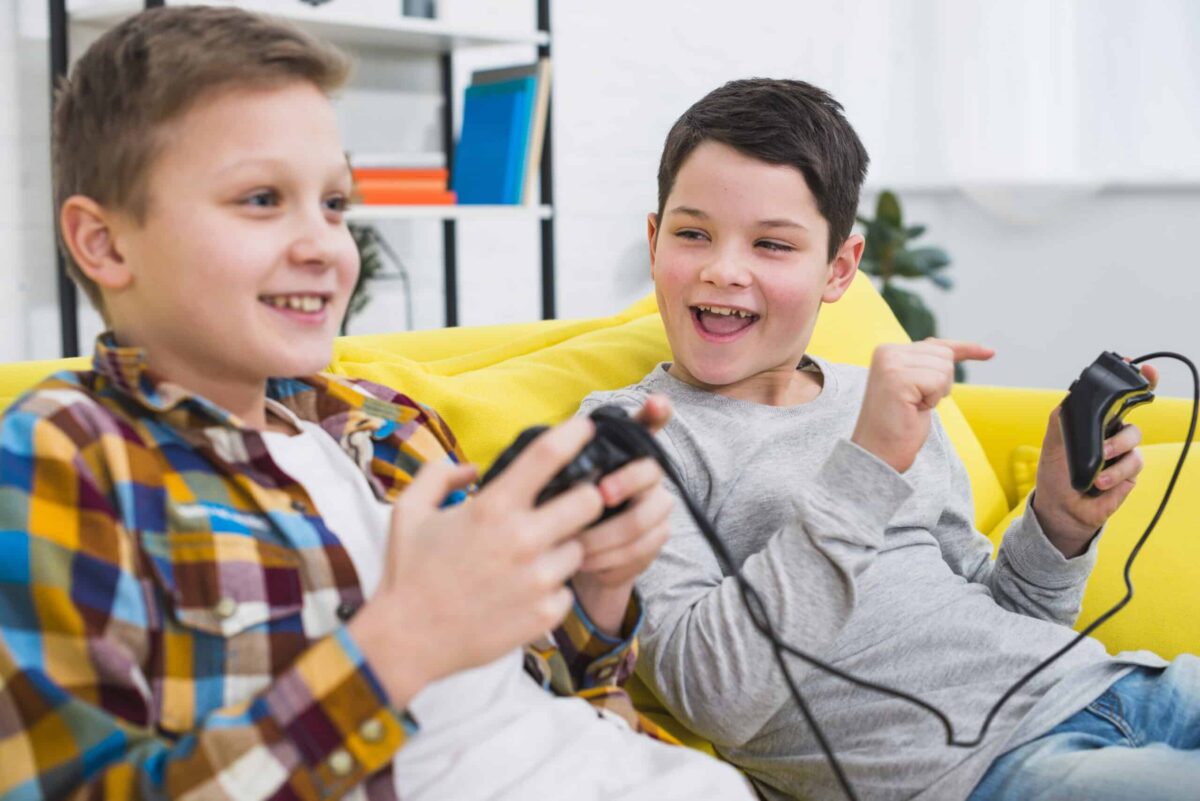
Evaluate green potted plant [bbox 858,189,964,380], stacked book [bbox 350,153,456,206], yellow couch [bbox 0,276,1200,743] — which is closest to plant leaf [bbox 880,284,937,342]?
green potted plant [bbox 858,189,964,380]

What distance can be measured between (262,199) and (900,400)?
1.76ft

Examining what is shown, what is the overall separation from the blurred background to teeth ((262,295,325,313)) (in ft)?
6.97

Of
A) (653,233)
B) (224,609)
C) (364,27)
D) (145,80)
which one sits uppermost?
(364,27)

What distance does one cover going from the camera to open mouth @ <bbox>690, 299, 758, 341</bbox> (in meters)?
1.30

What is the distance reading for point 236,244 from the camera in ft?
2.66

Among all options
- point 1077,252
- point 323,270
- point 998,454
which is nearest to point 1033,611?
point 998,454

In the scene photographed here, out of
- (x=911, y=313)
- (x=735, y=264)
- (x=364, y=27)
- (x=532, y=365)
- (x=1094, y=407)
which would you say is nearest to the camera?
(x=1094, y=407)

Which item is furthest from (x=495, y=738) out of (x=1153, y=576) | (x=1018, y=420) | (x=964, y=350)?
(x=1018, y=420)

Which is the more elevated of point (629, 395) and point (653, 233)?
point (653, 233)

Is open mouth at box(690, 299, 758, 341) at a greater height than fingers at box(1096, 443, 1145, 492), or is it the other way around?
open mouth at box(690, 299, 758, 341)

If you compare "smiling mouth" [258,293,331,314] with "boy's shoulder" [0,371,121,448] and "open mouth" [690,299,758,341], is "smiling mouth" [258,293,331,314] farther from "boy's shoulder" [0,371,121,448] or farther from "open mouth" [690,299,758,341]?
"open mouth" [690,299,758,341]

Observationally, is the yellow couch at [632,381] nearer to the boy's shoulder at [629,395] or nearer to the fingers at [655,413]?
the boy's shoulder at [629,395]

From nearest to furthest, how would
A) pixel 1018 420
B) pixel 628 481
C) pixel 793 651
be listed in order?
pixel 628 481 → pixel 793 651 → pixel 1018 420

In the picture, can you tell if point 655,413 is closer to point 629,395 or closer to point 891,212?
point 629,395
